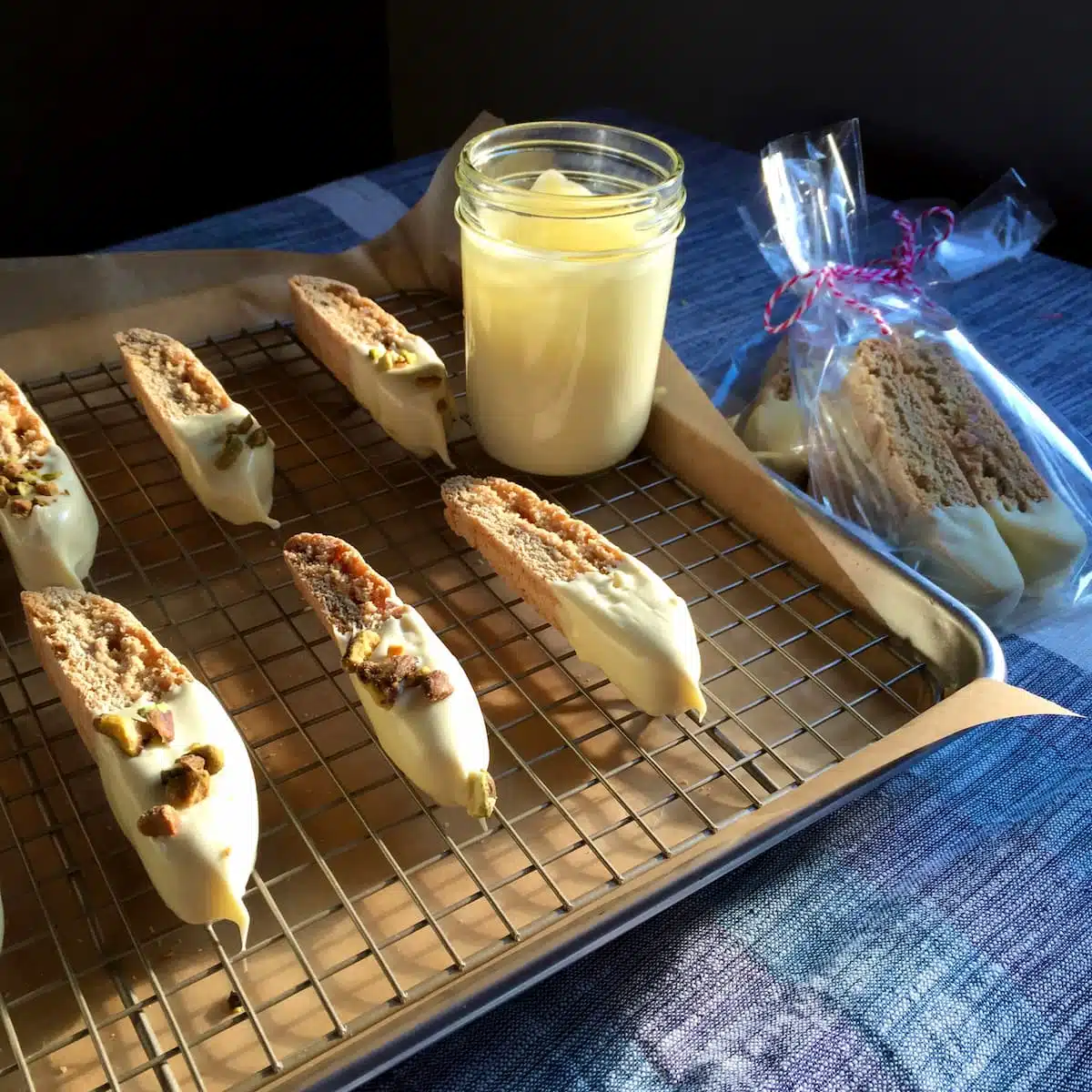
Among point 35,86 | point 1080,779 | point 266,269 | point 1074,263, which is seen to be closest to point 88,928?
point 1080,779

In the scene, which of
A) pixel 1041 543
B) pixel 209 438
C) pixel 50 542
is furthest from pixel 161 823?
pixel 1041 543

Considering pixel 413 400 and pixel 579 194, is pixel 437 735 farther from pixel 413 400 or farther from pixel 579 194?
pixel 579 194

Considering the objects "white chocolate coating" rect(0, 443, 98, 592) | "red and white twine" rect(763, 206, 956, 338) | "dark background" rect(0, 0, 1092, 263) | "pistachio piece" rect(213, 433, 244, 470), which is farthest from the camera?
"dark background" rect(0, 0, 1092, 263)

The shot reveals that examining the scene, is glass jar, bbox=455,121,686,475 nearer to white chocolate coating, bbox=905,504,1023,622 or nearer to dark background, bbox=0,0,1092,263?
white chocolate coating, bbox=905,504,1023,622

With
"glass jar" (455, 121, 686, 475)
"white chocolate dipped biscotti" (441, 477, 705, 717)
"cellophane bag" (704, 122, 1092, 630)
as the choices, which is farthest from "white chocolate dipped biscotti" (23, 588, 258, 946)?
"cellophane bag" (704, 122, 1092, 630)

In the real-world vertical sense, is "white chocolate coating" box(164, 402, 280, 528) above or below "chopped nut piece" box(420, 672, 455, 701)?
below

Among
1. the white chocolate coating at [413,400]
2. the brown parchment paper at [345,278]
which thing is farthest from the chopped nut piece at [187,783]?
the brown parchment paper at [345,278]

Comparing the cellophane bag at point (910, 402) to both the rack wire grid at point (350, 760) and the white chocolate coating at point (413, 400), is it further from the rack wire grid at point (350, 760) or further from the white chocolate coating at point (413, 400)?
the white chocolate coating at point (413, 400)

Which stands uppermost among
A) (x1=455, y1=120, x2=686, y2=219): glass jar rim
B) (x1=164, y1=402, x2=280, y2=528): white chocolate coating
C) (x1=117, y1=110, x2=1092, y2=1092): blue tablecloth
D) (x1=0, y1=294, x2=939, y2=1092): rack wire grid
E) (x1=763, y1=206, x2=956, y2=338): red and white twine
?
(x1=455, y1=120, x2=686, y2=219): glass jar rim
